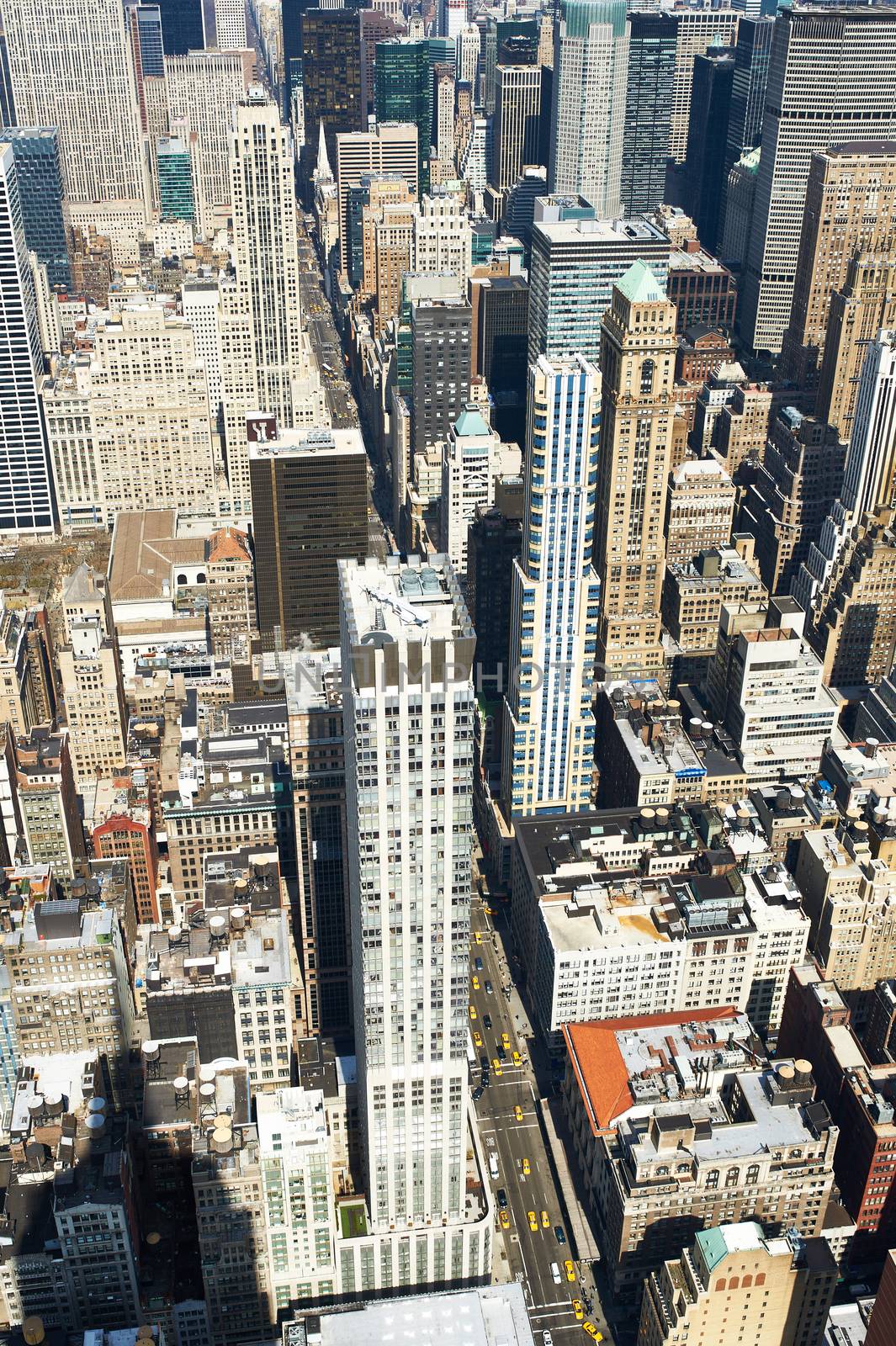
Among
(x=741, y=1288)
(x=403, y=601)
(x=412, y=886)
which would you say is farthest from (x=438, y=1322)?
(x=403, y=601)

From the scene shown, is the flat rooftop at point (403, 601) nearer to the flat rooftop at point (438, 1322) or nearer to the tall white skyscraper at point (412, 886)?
the tall white skyscraper at point (412, 886)

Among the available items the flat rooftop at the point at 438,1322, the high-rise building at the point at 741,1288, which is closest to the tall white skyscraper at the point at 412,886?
the high-rise building at the point at 741,1288

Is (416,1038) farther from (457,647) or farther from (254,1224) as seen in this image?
(457,647)

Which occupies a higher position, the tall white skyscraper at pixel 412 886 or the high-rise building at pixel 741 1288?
the tall white skyscraper at pixel 412 886

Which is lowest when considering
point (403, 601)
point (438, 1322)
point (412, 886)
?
point (438, 1322)

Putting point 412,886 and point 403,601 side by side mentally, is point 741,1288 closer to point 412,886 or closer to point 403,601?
point 412,886

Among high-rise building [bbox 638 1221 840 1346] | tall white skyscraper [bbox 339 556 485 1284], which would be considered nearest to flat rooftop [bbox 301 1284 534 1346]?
tall white skyscraper [bbox 339 556 485 1284]
